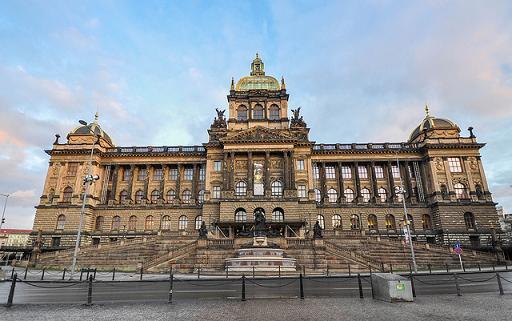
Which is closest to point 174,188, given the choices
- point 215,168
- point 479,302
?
point 215,168

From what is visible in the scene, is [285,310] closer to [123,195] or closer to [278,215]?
[278,215]

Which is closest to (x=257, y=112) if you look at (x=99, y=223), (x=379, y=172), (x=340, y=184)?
(x=340, y=184)

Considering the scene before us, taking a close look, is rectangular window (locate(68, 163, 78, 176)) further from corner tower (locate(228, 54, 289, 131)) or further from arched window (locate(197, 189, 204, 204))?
corner tower (locate(228, 54, 289, 131))

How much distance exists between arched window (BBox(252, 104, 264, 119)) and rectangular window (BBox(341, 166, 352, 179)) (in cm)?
1871

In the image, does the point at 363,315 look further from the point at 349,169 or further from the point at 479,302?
the point at 349,169

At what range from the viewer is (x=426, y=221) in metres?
54.8

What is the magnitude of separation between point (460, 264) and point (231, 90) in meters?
48.5

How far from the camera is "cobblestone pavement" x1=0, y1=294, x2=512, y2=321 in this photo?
9.07m

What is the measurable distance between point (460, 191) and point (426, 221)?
7913 mm

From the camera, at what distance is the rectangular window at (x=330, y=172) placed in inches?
2391

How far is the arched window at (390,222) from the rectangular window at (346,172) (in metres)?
9.88

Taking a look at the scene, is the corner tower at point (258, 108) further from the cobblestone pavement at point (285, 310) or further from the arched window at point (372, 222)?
the cobblestone pavement at point (285, 310)

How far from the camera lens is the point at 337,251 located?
32.7 meters

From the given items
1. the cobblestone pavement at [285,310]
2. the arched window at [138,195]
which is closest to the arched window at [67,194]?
the arched window at [138,195]
